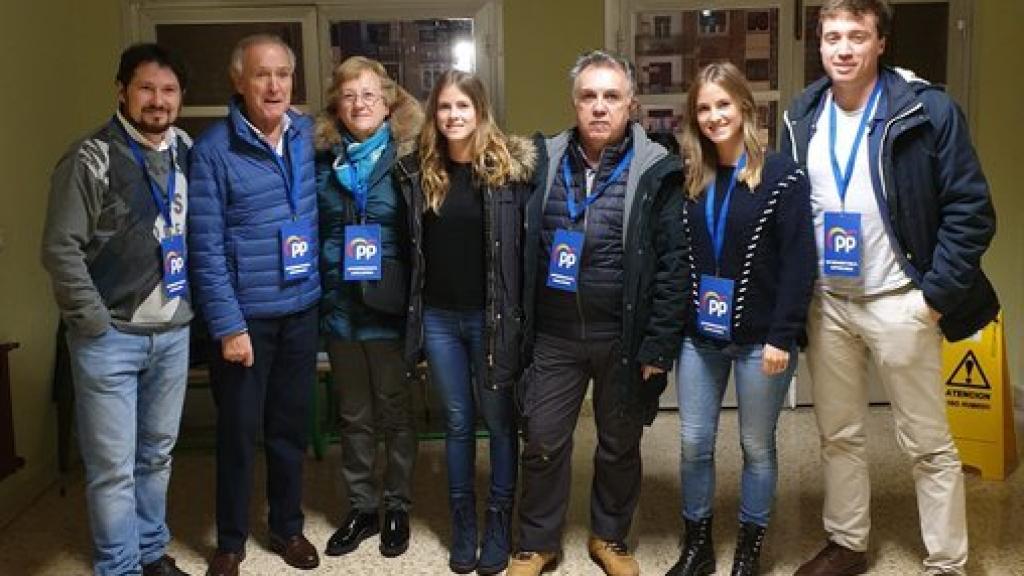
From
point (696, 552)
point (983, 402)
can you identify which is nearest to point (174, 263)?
point (696, 552)

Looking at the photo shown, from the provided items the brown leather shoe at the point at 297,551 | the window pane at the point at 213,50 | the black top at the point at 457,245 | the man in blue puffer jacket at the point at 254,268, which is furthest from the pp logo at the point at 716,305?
the window pane at the point at 213,50

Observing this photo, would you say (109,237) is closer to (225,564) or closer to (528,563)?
(225,564)

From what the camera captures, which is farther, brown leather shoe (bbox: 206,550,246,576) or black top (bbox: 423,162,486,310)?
brown leather shoe (bbox: 206,550,246,576)

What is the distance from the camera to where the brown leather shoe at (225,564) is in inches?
116

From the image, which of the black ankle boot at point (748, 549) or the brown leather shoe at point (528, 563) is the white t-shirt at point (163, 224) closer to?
the brown leather shoe at point (528, 563)

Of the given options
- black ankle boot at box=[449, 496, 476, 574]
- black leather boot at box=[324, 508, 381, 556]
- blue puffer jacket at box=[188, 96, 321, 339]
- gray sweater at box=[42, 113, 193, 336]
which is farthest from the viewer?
black leather boot at box=[324, 508, 381, 556]

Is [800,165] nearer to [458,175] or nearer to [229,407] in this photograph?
[458,175]

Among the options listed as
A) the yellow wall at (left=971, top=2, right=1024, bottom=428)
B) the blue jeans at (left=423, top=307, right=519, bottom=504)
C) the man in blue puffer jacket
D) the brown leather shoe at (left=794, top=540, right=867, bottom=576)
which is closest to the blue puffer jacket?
the man in blue puffer jacket

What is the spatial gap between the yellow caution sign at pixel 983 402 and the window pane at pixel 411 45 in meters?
2.43

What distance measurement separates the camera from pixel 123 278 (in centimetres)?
263

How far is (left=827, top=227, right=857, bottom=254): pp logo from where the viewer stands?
8.57 feet

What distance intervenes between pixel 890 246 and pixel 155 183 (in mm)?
1986

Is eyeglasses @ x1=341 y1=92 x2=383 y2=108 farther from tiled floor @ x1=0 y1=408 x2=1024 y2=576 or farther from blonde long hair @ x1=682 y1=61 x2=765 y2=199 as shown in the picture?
tiled floor @ x1=0 y1=408 x2=1024 y2=576

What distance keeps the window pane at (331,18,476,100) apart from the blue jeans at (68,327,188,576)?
6.98ft
